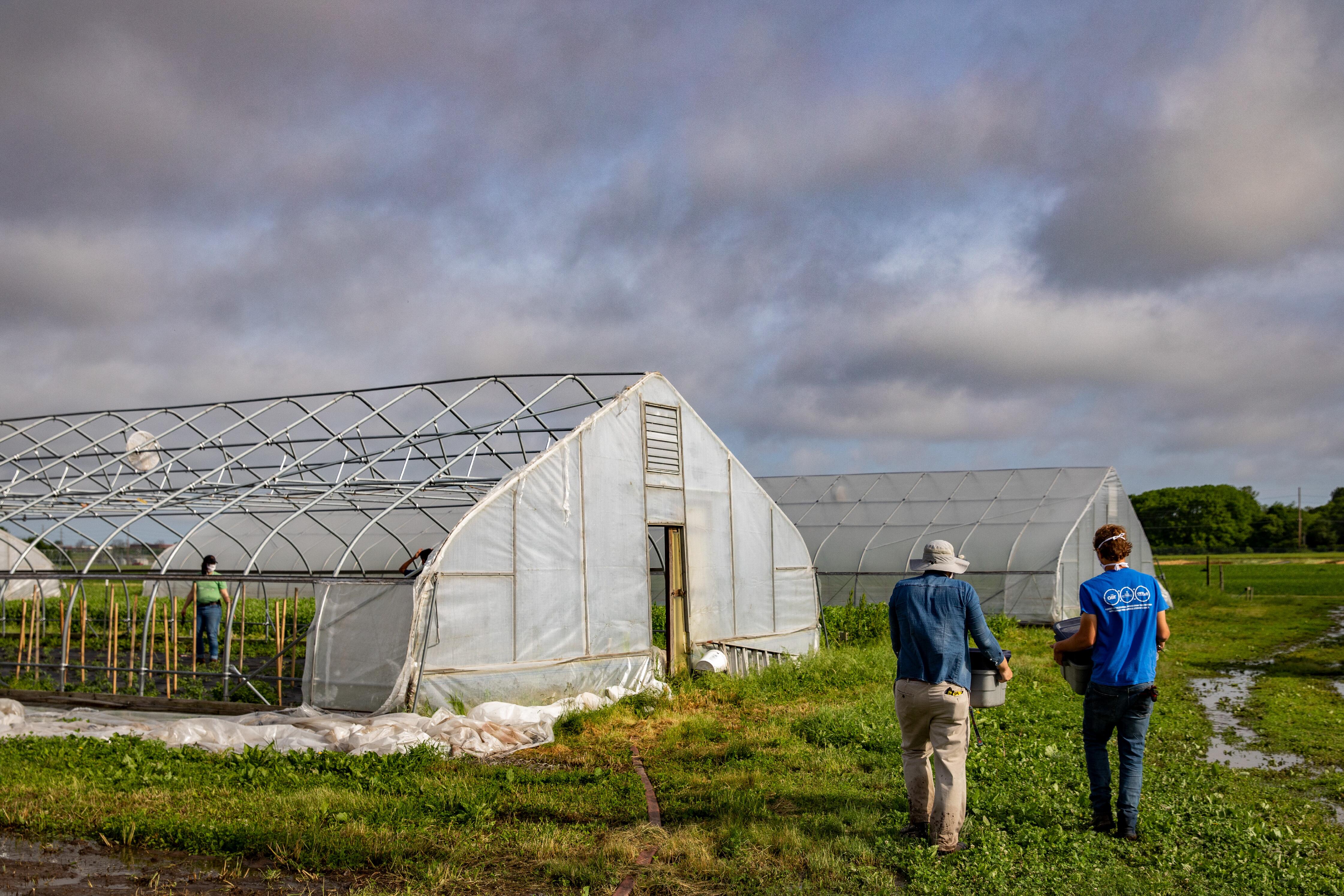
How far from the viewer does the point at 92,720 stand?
11391mm

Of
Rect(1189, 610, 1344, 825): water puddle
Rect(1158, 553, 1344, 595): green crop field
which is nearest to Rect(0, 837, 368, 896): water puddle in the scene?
Rect(1189, 610, 1344, 825): water puddle

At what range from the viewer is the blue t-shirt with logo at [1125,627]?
657cm

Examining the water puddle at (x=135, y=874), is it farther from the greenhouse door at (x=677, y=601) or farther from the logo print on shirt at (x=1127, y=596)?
the greenhouse door at (x=677, y=601)

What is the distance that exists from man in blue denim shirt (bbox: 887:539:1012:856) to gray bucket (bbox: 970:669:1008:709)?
0.19 m

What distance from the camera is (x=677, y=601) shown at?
49.9 ft

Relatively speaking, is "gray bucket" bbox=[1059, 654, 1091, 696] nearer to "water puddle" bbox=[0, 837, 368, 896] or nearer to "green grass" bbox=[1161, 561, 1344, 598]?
"water puddle" bbox=[0, 837, 368, 896]

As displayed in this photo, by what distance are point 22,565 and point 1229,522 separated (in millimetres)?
98365

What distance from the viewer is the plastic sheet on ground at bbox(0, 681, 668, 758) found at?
10133 mm

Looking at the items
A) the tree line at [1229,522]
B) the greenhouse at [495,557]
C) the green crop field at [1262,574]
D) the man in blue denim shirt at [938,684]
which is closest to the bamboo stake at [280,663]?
the greenhouse at [495,557]

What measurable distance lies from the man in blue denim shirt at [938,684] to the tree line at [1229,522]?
7474 cm

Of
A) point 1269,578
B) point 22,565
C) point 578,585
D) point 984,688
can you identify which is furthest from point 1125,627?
point 1269,578

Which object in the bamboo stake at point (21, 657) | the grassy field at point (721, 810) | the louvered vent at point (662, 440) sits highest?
the louvered vent at point (662, 440)

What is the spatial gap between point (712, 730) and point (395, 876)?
5.26 metres

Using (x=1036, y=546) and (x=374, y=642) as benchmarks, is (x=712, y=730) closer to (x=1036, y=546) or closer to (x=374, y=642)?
(x=374, y=642)
